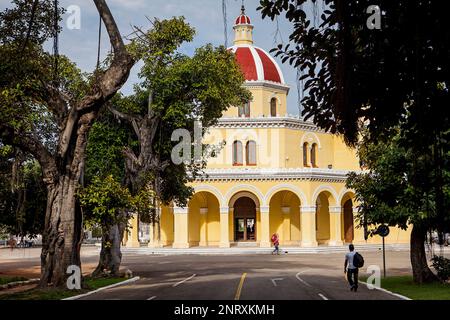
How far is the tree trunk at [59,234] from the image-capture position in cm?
1825

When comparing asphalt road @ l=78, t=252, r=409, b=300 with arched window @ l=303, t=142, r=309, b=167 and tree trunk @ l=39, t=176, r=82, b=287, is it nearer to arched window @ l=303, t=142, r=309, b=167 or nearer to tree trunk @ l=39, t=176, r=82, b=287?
tree trunk @ l=39, t=176, r=82, b=287

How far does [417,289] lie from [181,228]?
30.8 meters

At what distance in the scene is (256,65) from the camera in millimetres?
53469

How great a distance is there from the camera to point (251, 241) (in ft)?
170

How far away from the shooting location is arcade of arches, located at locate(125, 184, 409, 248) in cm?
4806

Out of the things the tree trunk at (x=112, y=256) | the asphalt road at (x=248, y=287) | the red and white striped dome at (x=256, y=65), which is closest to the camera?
the asphalt road at (x=248, y=287)

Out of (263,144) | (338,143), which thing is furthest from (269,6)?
(338,143)

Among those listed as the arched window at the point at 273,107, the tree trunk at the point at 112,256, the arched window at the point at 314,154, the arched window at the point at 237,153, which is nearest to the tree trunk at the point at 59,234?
the tree trunk at the point at 112,256

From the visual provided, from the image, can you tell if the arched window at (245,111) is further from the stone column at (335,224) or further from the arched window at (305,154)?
the stone column at (335,224)

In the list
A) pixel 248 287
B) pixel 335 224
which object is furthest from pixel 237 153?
pixel 248 287

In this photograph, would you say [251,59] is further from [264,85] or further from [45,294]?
[45,294]

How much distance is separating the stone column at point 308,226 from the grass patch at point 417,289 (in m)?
24.4

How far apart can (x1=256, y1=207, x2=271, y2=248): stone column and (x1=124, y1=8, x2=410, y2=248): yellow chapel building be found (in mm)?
80

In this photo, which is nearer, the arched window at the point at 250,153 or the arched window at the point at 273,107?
the arched window at the point at 250,153
